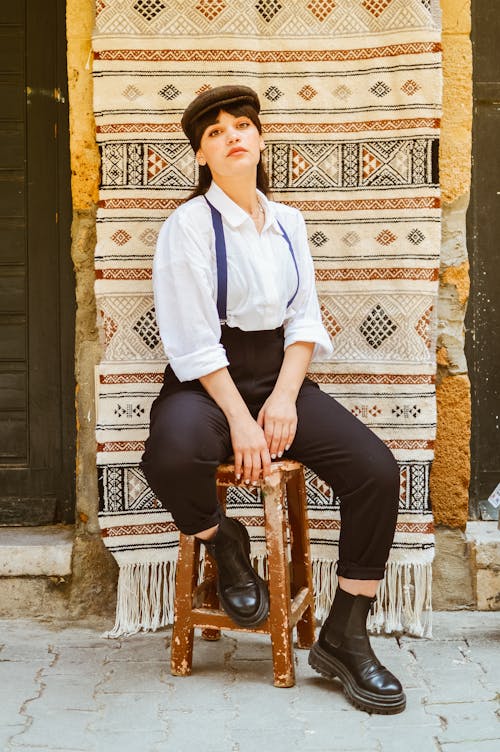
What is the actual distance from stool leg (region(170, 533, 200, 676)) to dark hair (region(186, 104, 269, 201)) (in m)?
1.25

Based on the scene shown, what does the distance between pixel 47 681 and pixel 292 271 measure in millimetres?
1653

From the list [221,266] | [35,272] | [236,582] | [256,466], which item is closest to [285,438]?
[256,466]

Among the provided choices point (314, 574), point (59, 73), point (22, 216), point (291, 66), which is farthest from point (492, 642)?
point (59, 73)

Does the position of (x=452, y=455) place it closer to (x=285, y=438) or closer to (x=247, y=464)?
(x=285, y=438)

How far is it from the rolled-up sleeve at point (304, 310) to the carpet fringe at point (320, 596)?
98 centimetres

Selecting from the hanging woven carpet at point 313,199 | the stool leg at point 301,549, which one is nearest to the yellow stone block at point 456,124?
the hanging woven carpet at point 313,199

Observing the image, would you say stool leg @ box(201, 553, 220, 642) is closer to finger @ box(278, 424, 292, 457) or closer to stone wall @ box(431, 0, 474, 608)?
finger @ box(278, 424, 292, 457)

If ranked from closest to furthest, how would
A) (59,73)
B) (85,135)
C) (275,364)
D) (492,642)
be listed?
1. (275,364)
2. (492,642)
3. (85,135)
4. (59,73)

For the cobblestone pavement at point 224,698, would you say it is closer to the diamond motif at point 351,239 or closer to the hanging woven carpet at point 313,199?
the hanging woven carpet at point 313,199

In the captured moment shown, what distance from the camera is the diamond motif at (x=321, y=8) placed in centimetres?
365

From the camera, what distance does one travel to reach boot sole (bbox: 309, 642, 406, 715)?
113 inches

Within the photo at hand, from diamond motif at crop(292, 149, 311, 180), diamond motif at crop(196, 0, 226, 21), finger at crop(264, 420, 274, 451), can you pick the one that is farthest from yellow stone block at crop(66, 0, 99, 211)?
finger at crop(264, 420, 274, 451)

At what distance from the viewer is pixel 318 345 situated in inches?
132

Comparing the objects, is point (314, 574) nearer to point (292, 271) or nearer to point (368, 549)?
point (368, 549)
